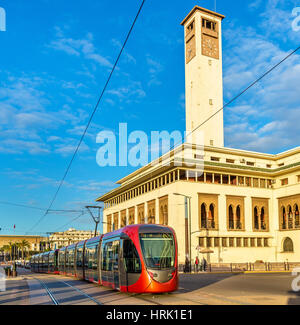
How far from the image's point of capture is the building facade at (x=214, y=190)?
184ft

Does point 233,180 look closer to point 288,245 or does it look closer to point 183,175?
point 183,175

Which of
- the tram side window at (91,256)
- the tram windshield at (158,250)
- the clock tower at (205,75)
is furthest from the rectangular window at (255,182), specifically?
the tram windshield at (158,250)

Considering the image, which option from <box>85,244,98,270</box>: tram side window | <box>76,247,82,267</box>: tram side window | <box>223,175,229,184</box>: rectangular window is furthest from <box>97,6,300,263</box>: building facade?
<box>85,244,98,270</box>: tram side window

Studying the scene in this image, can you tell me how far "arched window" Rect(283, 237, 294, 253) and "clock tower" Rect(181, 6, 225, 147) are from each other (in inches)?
712

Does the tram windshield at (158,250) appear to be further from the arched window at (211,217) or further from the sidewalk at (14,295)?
the arched window at (211,217)

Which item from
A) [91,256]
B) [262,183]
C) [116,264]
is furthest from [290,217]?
[116,264]

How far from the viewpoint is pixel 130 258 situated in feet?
55.4

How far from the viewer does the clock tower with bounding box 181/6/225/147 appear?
69.2 meters

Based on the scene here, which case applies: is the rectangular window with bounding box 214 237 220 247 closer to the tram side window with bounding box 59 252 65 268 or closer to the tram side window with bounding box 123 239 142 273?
the tram side window with bounding box 59 252 65 268

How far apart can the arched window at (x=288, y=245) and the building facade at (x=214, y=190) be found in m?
0.14

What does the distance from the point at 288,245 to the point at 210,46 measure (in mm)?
34948
